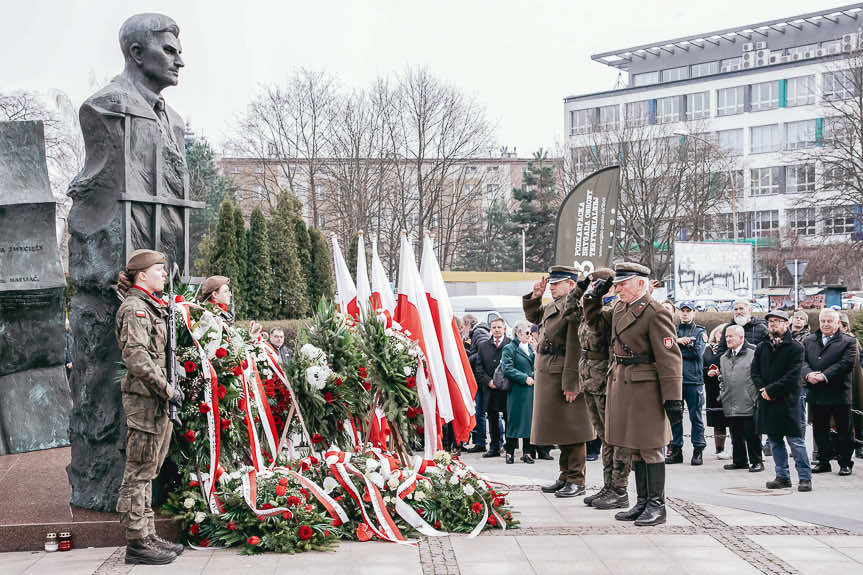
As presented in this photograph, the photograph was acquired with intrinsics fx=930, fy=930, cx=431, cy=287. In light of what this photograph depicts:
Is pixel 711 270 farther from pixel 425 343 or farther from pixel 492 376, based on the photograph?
pixel 425 343

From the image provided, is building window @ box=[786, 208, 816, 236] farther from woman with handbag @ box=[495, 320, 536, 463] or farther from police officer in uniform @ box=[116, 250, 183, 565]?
police officer in uniform @ box=[116, 250, 183, 565]

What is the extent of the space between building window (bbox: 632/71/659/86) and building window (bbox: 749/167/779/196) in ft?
45.8

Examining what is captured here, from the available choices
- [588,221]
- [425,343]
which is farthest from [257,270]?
[425,343]

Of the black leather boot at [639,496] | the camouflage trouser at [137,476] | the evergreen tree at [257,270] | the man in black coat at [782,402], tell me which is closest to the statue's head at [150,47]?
the camouflage trouser at [137,476]

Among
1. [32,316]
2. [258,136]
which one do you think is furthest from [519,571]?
[258,136]

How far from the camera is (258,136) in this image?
39844 millimetres

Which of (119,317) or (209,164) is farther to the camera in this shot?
(209,164)

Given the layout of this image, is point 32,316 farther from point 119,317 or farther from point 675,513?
point 675,513

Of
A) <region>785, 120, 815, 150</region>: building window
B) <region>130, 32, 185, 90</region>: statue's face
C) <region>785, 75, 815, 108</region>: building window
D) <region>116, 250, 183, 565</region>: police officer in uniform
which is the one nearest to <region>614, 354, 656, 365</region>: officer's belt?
<region>116, 250, 183, 565</region>: police officer in uniform

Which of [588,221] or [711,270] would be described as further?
[711,270]

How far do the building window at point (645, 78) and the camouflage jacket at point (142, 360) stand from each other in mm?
74748

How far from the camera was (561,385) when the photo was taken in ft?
29.6

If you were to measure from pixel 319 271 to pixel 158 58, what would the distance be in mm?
18662

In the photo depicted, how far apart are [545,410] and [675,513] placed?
1.61 meters
